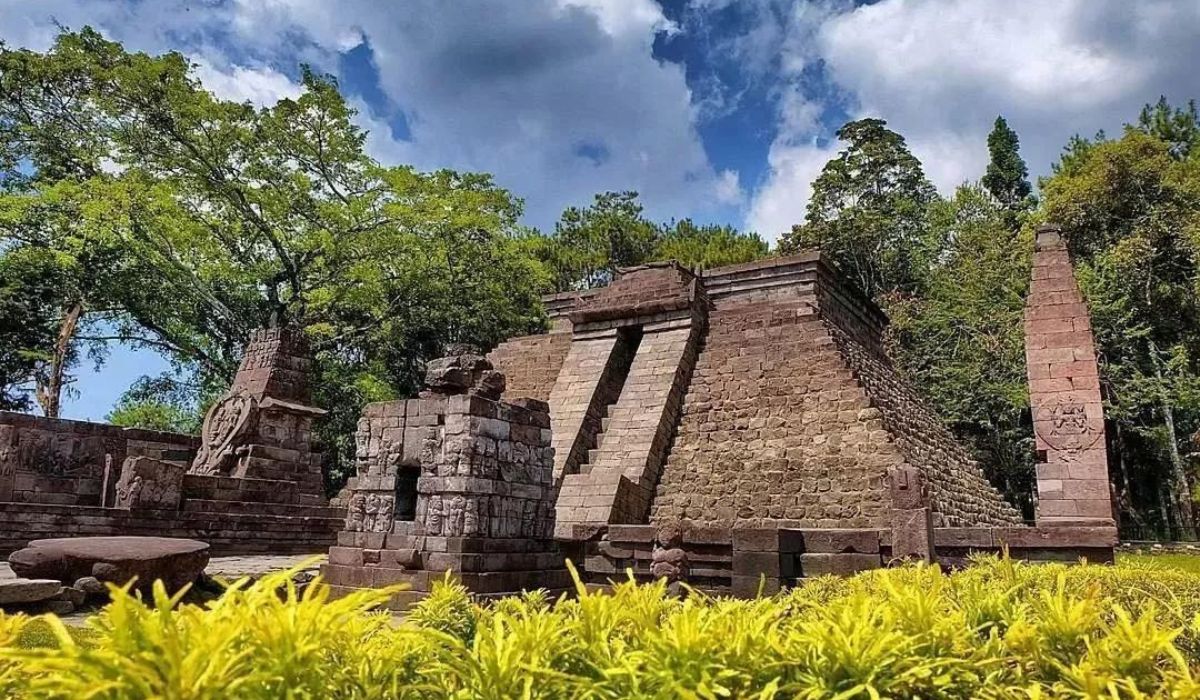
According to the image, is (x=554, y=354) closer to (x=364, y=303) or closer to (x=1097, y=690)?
(x=364, y=303)

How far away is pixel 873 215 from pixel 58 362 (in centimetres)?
2924

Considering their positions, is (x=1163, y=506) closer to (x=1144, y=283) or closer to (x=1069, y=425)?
(x=1144, y=283)

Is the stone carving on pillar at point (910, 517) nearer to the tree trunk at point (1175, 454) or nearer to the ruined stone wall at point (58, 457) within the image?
the ruined stone wall at point (58, 457)

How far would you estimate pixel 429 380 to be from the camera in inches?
392

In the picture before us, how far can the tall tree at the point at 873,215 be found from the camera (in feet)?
112

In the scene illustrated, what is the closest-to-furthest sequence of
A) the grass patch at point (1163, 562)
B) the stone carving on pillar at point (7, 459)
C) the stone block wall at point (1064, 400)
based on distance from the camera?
the grass patch at point (1163, 562) → the stone block wall at point (1064, 400) → the stone carving on pillar at point (7, 459)

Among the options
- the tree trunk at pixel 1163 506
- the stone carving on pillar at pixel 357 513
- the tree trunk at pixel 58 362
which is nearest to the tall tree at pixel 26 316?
the tree trunk at pixel 58 362

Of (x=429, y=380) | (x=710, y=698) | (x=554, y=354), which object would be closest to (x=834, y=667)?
(x=710, y=698)

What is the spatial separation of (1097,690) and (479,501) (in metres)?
7.84

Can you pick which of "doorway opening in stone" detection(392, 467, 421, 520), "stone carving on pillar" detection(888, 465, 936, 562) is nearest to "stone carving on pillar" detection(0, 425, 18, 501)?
"doorway opening in stone" detection(392, 467, 421, 520)

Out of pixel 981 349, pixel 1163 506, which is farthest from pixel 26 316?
pixel 1163 506

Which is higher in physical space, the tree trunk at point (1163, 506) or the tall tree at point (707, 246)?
the tall tree at point (707, 246)

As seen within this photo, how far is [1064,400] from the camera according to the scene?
1091 centimetres

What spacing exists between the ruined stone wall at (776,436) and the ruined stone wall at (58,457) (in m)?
9.33
